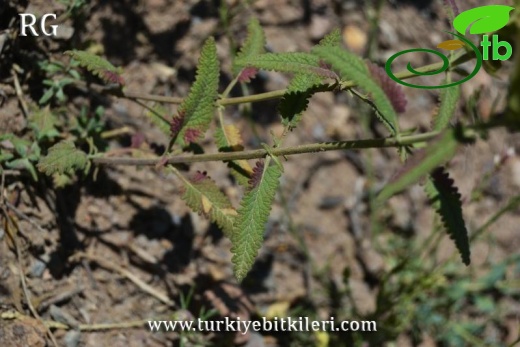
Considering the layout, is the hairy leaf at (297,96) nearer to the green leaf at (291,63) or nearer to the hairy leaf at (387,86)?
the green leaf at (291,63)

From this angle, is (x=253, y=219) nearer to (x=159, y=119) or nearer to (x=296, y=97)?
(x=296, y=97)

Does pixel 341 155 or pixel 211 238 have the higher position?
pixel 341 155

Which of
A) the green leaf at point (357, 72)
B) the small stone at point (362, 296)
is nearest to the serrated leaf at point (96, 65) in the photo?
the green leaf at point (357, 72)

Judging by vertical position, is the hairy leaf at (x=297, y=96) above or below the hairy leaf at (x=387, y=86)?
above

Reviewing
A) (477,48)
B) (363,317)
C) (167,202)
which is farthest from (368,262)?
(477,48)

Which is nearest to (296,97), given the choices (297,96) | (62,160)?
(297,96)

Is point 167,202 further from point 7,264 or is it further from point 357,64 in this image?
point 357,64
